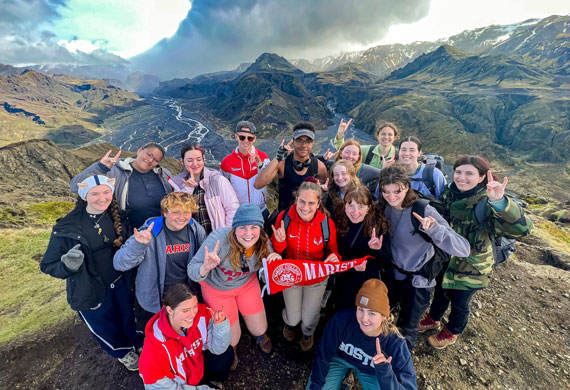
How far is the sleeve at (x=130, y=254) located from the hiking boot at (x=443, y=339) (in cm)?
682

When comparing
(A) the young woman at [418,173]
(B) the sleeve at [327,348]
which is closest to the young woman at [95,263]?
(B) the sleeve at [327,348]

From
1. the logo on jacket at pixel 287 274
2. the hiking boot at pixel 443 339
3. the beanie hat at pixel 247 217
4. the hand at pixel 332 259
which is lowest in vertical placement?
the hiking boot at pixel 443 339

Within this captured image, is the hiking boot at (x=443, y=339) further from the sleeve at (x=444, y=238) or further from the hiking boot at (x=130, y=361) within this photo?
the hiking boot at (x=130, y=361)

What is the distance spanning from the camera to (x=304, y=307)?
5945 mm

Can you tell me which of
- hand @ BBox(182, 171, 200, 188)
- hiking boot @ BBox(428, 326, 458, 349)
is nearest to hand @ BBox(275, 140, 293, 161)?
hand @ BBox(182, 171, 200, 188)

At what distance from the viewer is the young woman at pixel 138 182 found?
598 centimetres

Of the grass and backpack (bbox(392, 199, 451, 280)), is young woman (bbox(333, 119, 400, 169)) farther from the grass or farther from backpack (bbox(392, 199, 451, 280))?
the grass

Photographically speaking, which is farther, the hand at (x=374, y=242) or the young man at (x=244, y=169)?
the young man at (x=244, y=169)

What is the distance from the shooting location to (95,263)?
5086mm

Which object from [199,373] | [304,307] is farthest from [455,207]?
[199,373]

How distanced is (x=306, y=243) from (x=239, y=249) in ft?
4.53

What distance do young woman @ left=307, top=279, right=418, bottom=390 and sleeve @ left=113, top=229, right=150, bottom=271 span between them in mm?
3677

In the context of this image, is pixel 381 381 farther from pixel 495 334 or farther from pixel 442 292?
pixel 495 334

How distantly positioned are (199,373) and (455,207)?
6051 millimetres
